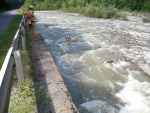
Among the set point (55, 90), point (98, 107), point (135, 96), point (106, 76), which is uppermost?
point (55, 90)

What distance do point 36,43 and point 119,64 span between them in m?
4.14

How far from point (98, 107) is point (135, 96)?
1339 mm

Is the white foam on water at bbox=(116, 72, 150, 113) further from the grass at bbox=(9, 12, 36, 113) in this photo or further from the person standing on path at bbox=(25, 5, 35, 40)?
the person standing on path at bbox=(25, 5, 35, 40)

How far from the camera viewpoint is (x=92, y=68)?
9445 mm

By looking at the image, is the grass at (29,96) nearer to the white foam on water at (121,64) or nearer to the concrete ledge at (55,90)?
the concrete ledge at (55,90)

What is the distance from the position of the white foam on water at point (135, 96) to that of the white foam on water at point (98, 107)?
0.27 meters

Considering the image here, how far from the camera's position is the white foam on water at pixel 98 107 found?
5830 millimetres

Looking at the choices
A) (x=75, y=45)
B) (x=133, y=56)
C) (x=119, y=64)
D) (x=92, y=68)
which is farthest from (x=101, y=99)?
(x=75, y=45)

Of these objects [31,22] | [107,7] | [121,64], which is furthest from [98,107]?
[107,7]

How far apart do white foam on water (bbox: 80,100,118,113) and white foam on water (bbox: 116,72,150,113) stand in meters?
0.27

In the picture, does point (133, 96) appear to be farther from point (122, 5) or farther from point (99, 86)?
point (122, 5)

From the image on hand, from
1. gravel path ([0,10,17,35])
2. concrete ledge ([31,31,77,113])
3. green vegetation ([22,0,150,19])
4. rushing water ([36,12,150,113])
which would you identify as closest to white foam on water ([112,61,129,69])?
rushing water ([36,12,150,113])

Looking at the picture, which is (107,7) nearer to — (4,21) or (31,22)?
(4,21)

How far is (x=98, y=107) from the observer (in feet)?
19.7
